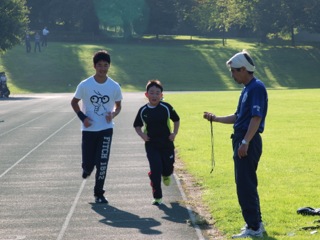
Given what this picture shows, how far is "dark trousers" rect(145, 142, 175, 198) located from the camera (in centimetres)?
1139

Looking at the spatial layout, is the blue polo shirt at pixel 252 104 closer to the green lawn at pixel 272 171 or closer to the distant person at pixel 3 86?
the green lawn at pixel 272 171

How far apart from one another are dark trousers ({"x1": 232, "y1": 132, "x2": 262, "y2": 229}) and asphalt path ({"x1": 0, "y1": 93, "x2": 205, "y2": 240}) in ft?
2.28

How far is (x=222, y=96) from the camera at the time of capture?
50125mm

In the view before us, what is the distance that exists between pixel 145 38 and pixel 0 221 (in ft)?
297

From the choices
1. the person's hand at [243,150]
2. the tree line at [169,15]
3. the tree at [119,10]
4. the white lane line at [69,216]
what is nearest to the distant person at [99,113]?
the white lane line at [69,216]

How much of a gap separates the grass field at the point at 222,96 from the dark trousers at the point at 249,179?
329 mm

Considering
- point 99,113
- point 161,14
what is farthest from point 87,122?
point 161,14

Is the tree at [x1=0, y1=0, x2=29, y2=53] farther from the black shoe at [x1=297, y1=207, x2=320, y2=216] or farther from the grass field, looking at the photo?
the black shoe at [x1=297, y1=207, x2=320, y2=216]

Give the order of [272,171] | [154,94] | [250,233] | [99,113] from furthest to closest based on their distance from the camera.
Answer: [272,171] → [99,113] → [154,94] → [250,233]

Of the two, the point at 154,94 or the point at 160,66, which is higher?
the point at 154,94

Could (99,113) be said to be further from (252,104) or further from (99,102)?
(252,104)

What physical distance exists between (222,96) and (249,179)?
136 feet

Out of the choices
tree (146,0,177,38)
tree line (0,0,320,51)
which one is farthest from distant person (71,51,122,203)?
tree (146,0,177,38)

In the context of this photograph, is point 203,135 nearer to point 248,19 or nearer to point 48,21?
point 248,19
